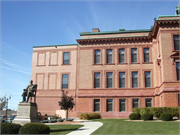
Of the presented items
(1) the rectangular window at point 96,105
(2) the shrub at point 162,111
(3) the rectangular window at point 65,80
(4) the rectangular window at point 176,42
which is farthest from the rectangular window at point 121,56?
(2) the shrub at point 162,111

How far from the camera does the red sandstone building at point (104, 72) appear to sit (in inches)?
1409

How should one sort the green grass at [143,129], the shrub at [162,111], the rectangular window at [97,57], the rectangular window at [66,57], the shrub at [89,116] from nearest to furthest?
the green grass at [143,129] < the shrub at [162,111] < the shrub at [89,116] < the rectangular window at [97,57] < the rectangular window at [66,57]

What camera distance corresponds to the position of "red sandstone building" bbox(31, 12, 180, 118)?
35781 mm

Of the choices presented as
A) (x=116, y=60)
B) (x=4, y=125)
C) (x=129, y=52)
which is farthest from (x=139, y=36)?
(x=4, y=125)

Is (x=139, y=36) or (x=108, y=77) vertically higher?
(x=139, y=36)

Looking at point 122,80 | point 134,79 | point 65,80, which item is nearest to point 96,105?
point 122,80

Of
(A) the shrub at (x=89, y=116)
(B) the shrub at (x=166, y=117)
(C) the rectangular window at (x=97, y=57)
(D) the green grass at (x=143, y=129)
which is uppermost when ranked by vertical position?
(C) the rectangular window at (x=97, y=57)

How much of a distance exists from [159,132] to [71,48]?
28.1 m

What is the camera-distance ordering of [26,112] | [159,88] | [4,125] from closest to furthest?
[4,125]
[26,112]
[159,88]

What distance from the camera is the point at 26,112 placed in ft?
57.5

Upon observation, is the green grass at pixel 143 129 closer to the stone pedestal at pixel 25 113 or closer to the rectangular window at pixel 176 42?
the stone pedestal at pixel 25 113

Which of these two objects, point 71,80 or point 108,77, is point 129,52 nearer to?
point 108,77

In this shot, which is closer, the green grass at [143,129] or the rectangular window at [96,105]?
the green grass at [143,129]

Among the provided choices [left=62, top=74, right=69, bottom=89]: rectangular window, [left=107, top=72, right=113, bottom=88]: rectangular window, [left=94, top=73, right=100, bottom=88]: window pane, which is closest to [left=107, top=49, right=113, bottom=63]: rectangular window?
[left=107, top=72, right=113, bottom=88]: rectangular window
